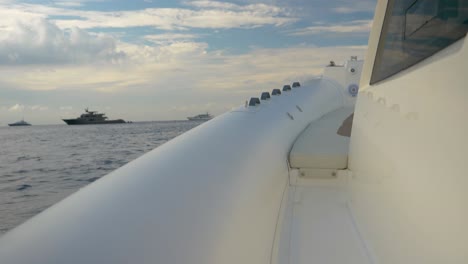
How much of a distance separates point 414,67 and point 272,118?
1.91 metres

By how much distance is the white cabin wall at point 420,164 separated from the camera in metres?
0.95

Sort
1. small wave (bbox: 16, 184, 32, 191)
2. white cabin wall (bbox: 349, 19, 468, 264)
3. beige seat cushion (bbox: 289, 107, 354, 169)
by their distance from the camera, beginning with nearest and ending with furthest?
white cabin wall (bbox: 349, 19, 468, 264) < beige seat cushion (bbox: 289, 107, 354, 169) < small wave (bbox: 16, 184, 32, 191)

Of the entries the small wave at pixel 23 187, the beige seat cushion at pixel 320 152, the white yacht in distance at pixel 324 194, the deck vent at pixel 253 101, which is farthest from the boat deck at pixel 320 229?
the small wave at pixel 23 187

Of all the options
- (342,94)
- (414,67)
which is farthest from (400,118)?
(342,94)

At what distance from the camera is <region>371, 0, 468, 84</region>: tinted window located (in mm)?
1053

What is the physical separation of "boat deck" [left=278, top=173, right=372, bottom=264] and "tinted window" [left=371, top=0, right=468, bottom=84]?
78cm

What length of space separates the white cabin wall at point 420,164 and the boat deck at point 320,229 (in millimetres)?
104

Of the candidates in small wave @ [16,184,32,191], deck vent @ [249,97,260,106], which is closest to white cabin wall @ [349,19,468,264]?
deck vent @ [249,97,260,106]

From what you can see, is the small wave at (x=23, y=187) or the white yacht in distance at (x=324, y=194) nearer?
the white yacht in distance at (x=324, y=194)

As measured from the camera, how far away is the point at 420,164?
47.0 inches

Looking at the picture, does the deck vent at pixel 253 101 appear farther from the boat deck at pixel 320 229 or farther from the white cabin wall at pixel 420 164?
the white cabin wall at pixel 420 164

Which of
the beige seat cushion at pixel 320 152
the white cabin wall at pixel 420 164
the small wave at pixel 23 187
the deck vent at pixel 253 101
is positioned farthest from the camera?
the small wave at pixel 23 187

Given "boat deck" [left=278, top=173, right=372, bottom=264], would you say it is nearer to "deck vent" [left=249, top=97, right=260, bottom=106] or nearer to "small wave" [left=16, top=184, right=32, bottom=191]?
"deck vent" [left=249, top=97, right=260, bottom=106]

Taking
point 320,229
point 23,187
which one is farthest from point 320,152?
point 23,187
